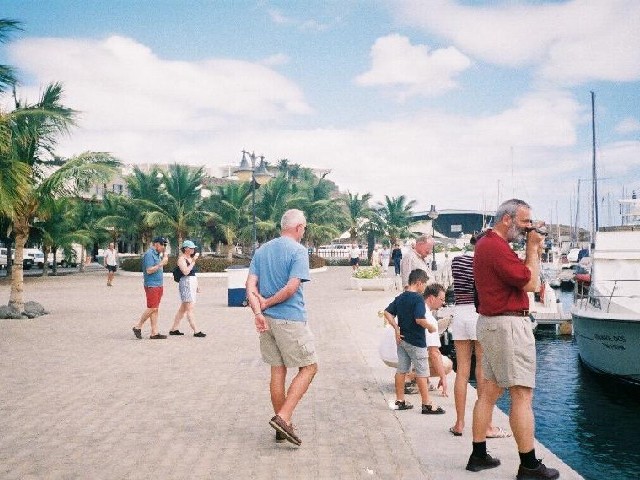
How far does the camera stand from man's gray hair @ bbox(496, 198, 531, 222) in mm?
4711

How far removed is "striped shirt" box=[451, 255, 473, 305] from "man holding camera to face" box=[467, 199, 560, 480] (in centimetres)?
131

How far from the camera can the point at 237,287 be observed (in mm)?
19984

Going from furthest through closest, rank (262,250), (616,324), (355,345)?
(355,345) → (616,324) → (262,250)

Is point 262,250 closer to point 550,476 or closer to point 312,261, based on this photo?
point 550,476

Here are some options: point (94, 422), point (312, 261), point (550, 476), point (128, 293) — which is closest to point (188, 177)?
point (312, 261)

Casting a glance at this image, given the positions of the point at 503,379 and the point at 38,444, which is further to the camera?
the point at 38,444

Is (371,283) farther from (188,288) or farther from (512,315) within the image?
(512,315)

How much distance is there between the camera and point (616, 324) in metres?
10.8

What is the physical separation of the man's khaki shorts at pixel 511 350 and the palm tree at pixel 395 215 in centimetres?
5392

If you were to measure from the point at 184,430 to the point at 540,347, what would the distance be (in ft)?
42.7

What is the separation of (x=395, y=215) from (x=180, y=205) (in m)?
22.7

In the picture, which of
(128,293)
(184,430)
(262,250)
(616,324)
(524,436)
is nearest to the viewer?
(524,436)

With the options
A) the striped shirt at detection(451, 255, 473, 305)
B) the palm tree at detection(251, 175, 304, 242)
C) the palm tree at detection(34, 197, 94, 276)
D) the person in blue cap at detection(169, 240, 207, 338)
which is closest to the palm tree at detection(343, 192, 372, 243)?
the palm tree at detection(251, 175, 304, 242)

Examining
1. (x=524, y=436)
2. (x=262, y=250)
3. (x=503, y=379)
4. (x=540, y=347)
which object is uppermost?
(x=262, y=250)
